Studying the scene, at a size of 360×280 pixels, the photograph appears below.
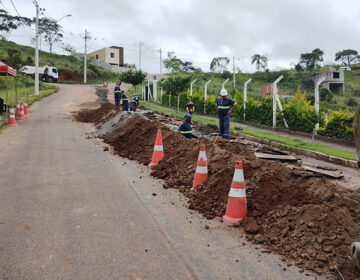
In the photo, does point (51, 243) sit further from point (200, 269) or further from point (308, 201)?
point (308, 201)

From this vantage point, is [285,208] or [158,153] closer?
[285,208]

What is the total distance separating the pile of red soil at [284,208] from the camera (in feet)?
11.9

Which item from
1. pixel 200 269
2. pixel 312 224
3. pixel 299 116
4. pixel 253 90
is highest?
pixel 253 90

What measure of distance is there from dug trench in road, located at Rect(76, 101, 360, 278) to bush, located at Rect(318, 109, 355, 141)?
277 inches

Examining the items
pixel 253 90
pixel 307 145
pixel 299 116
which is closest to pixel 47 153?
pixel 307 145

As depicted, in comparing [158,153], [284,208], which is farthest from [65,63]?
[284,208]

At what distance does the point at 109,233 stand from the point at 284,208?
2.34m

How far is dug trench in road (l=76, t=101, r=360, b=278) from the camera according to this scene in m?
3.67

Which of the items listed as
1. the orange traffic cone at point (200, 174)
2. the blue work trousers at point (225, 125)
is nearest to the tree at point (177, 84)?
the blue work trousers at point (225, 125)

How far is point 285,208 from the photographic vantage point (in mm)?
4508

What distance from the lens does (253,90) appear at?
56.0 m

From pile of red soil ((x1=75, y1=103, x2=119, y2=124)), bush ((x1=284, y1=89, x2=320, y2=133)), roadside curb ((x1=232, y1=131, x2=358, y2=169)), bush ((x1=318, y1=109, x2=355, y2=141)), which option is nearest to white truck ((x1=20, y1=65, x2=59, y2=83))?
pile of red soil ((x1=75, y1=103, x2=119, y2=124))

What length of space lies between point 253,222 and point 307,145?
27.1 feet

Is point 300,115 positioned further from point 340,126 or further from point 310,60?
point 310,60
